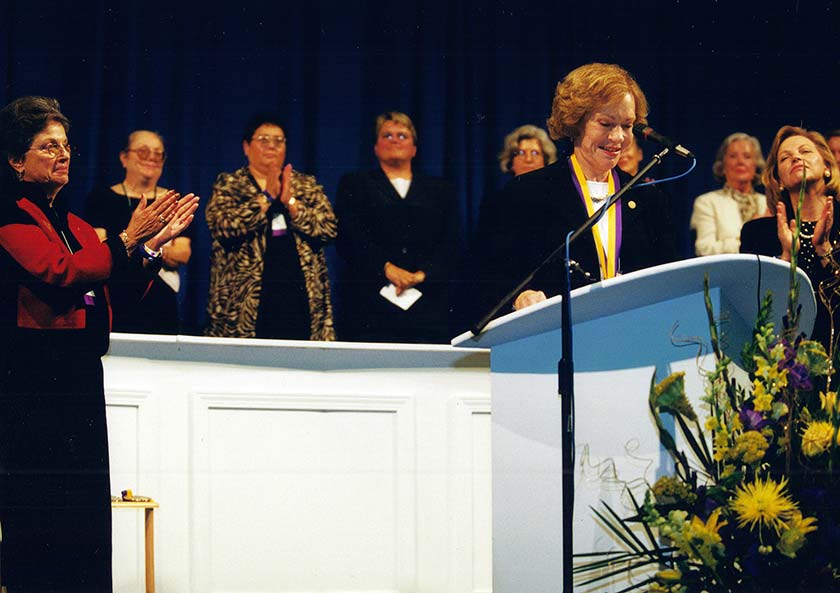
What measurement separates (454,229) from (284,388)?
1706 mm

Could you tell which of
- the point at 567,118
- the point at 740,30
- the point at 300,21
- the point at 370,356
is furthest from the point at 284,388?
the point at 740,30

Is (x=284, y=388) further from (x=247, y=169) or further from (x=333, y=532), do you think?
(x=247, y=169)

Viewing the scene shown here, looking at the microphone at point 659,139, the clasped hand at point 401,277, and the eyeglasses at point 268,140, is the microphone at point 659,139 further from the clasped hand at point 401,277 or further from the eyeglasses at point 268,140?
the eyeglasses at point 268,140

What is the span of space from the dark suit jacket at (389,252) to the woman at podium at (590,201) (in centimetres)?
160

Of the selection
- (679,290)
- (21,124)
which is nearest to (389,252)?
(21,124)

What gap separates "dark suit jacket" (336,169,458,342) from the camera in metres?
5.00

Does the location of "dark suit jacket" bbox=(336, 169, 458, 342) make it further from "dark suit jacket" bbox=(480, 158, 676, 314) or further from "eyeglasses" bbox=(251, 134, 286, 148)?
"dark suit jacket" bbox=(480, 158, 676, 314)

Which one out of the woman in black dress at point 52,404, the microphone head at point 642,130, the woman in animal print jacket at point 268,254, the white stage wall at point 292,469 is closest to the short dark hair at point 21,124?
the woman in black dress at point 52,404

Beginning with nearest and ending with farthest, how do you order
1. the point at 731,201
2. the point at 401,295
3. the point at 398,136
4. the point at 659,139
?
the point at 659,139 < the point at 401,295 < the point at 398,136 < the point at 731,201

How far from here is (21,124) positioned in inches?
124

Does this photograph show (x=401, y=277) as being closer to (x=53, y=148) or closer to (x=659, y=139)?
(x=53, y=148)

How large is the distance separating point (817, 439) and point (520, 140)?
321cm

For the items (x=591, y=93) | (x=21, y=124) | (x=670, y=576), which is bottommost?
(x=670, y=576)

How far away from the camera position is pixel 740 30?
6.28 meters
